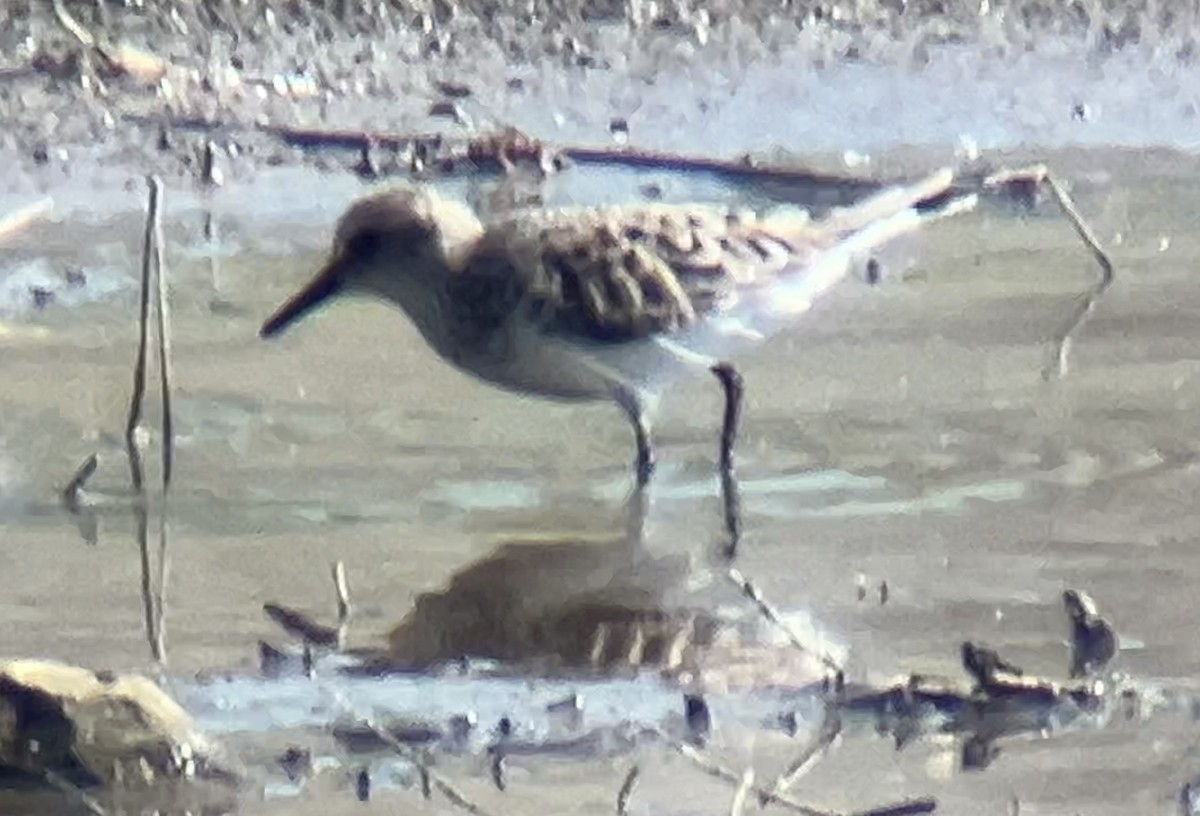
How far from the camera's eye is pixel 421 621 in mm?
664

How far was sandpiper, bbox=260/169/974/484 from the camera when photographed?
69 cm

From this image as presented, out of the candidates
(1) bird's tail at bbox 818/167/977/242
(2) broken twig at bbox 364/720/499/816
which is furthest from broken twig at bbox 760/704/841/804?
(1) bird's tail at bbox 818/167/977/242

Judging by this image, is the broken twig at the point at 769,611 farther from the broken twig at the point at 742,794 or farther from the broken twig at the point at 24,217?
the broken twig at the point at 24,217

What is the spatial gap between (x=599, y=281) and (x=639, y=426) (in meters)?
0.07

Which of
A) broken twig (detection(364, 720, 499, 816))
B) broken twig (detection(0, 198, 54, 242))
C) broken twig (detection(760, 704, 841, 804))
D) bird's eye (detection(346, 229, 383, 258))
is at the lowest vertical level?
broken twig (detection(364, 720, 499, 816))

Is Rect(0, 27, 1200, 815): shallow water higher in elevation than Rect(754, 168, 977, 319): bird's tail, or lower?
lower

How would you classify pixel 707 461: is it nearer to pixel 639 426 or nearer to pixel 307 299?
pixel 639 426

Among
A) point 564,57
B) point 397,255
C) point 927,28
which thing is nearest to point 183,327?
point 397,255

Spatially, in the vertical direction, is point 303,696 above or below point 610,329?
below

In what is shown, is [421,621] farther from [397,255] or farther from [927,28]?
[927,28]

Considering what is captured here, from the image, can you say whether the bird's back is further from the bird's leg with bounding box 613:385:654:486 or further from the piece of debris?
the piece of debris

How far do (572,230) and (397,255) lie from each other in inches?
3.3

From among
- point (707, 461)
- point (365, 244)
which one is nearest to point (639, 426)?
point (707, 461)

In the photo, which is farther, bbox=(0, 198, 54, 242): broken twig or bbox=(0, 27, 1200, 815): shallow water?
bbox=(0, 198, 54, 242): broken twig
